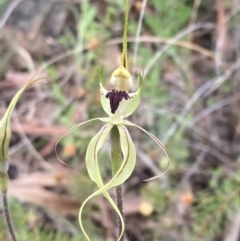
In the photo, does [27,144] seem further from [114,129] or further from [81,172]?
[114,129]

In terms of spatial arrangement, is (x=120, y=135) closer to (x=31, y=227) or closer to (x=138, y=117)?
(x=31, y=227)

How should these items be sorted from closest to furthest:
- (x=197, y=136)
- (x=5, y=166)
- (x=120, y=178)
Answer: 1. (x=120, y=178)
2. (x=5, y=166)
3. (x=197, y=136)

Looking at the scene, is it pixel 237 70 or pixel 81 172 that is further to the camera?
pixel 237 70

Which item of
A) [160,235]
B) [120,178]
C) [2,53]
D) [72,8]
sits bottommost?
[120,178]

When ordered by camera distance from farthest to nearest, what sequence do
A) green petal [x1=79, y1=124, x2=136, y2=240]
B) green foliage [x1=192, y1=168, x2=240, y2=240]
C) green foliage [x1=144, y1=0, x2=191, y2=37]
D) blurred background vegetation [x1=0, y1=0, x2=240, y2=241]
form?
green foliage [x1=144, y1=0, x2=191, y2=37]
blurred background vegetation [x1=0, y1=0, x2=240, y2=241]
green foliage [x1=192, y1=168, x2=240, y2=240]
green petal [x1=79, y1=124, x2=136, y2=240]

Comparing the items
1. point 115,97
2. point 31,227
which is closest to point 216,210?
point 31,227

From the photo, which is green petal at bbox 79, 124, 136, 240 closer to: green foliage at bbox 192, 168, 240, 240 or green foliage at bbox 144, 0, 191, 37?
green foliage at bbox 192, 168, 240, 240

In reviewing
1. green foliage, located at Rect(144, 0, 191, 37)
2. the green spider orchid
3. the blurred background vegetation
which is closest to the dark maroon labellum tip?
the green spider orchid

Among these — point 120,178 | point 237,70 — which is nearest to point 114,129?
point 120,178
